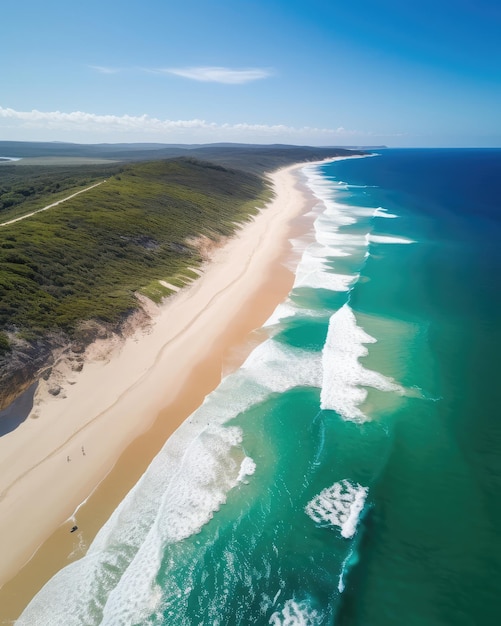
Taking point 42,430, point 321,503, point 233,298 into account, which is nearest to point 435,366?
point 321,503

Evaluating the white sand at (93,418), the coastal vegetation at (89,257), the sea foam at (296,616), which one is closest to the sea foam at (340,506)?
the sea foam at (296,616)

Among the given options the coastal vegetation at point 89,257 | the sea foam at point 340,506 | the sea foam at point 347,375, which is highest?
the coastal vegetation at point 89,257

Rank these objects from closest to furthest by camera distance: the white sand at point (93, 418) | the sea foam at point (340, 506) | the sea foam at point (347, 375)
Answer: the sea foam at point (340, 506) < the white sand at point (93, 418) < the sea foam at point (347, 375)

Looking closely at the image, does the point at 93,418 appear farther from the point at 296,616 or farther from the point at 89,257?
the point at 89,257

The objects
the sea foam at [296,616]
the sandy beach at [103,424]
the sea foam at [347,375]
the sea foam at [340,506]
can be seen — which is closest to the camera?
the sea foam at [296,616]

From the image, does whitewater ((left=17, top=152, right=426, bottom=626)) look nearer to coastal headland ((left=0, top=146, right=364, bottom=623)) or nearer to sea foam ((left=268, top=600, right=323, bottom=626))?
sea foam ((left=268, top=600, right=323, bottom=626))

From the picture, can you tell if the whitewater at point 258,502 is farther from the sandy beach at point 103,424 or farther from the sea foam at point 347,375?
the sandy beach at point 103,424

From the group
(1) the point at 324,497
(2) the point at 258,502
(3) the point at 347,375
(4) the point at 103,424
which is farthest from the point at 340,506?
(4) the point at 103,424
